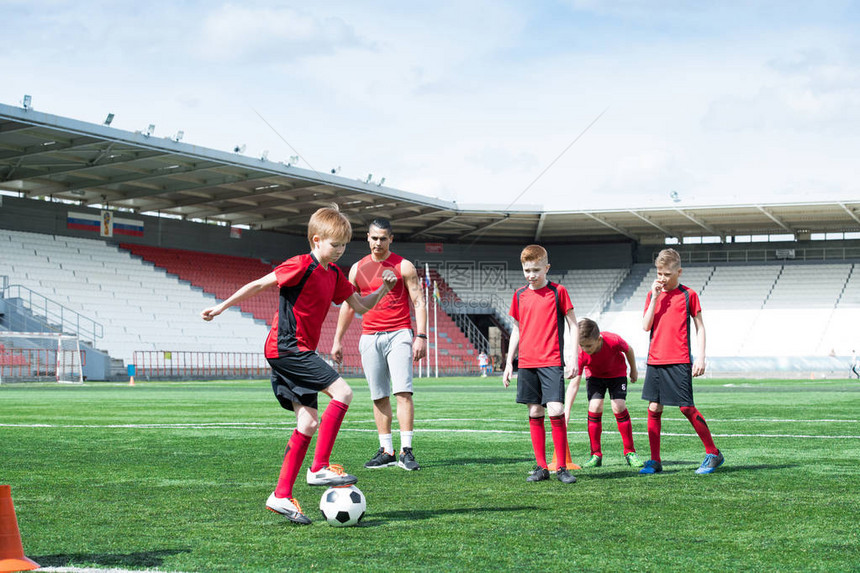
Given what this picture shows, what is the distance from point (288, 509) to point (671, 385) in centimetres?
347

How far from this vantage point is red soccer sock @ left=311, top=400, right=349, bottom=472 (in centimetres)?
530

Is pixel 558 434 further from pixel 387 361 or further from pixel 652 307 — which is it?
pixel 387 361

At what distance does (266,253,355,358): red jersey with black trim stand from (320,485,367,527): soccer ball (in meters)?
0.86

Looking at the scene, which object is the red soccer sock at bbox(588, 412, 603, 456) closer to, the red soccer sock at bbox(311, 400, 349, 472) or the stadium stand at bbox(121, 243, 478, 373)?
the red soccer sock at bbox(311, 400, 349, 472)

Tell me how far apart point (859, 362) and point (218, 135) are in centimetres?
2641

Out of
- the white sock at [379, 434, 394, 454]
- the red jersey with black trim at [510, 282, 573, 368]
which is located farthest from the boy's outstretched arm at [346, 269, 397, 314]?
the white sock at [379, 434, 394, 454]

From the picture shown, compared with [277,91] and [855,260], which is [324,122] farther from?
[855,260]

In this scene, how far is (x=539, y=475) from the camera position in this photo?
6.55 meters

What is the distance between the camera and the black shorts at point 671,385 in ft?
23.3

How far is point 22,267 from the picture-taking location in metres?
35.7

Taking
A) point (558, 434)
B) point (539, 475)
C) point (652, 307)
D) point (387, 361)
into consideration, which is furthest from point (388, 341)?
point (652, 307)

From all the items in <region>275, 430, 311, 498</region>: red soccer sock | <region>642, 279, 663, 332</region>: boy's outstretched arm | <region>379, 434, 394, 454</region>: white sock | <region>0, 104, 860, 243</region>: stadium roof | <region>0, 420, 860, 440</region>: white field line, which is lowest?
<region>0, 420, 860, 440</region>: white field line

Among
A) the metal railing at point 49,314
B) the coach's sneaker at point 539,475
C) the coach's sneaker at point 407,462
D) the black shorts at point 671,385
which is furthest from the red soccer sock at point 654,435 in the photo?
the metal railing at point 49,314

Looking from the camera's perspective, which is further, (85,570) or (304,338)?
(304,338)
